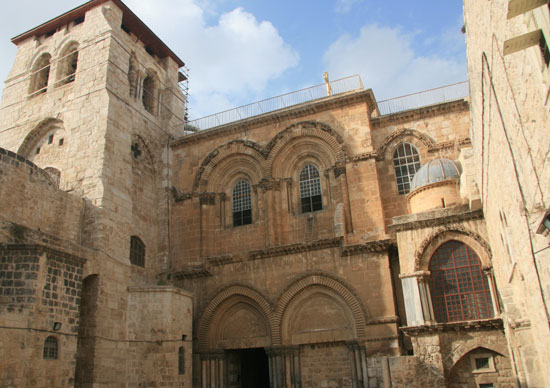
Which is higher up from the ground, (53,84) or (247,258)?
(53,84)

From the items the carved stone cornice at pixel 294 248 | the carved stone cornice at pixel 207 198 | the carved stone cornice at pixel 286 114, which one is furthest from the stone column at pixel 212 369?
the carved stone cornice at pixel 286 114

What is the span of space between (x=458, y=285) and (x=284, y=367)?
20.8 feet

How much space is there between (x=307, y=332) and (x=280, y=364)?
4.54ft

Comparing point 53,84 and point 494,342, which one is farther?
point 53,84

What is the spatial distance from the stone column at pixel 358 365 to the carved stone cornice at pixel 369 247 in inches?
114

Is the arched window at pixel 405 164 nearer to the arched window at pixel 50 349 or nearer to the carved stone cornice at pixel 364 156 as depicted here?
the carved stone cornice at pixel 364 156

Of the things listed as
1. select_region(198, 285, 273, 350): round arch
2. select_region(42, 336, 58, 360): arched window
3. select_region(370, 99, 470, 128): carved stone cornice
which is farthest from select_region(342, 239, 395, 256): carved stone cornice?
select_region(42, 336, 58, 360): arched window

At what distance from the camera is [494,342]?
13172 millimetres

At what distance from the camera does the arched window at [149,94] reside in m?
22.1

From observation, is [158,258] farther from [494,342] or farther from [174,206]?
[494,342]

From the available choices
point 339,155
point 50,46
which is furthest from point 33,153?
point 339,155

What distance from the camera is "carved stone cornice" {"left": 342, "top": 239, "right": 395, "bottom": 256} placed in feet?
53.3

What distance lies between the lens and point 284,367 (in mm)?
16750

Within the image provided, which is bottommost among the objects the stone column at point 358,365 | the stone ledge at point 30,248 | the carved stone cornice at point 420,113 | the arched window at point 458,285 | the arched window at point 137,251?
the stone column at point 358,365
